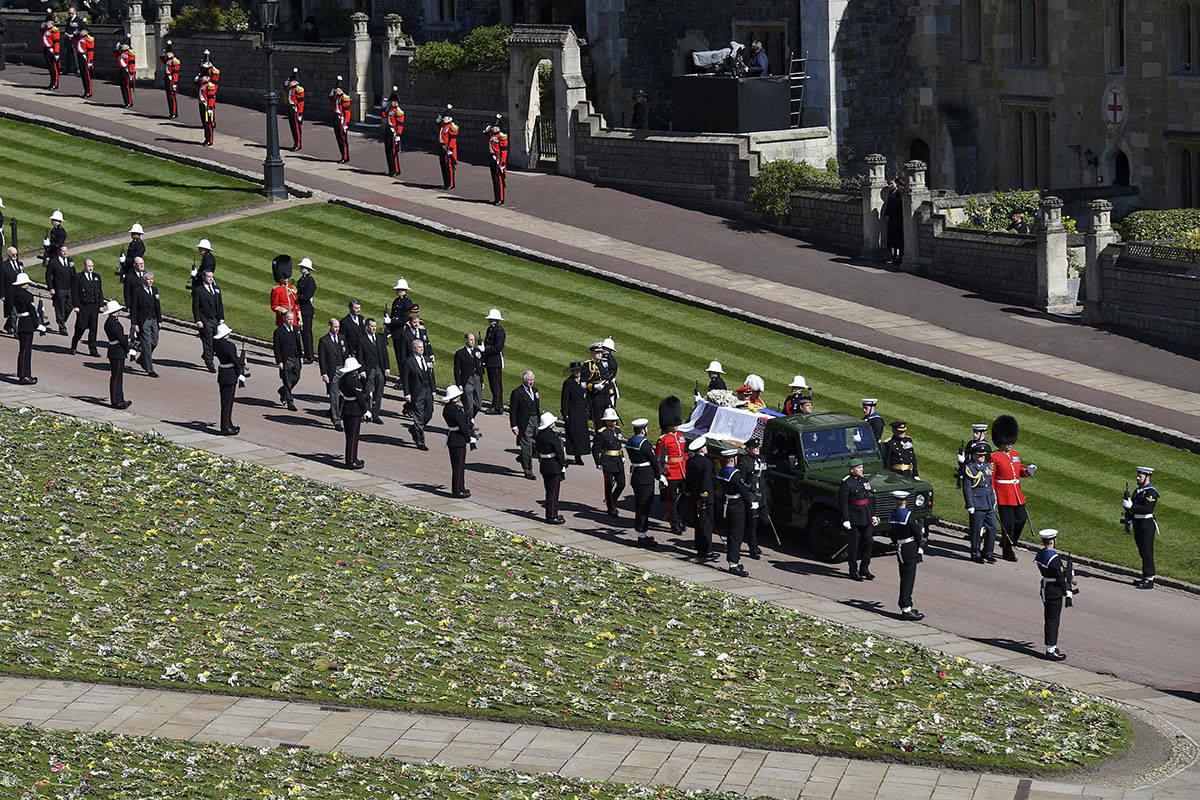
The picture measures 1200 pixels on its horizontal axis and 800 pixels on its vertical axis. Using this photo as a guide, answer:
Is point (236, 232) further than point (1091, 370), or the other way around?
point (236, 232)

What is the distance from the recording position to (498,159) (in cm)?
4509

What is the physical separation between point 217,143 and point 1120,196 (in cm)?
2449

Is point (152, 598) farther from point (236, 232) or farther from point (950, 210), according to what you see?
point (950, 210)

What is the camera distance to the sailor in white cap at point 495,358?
31969 mm

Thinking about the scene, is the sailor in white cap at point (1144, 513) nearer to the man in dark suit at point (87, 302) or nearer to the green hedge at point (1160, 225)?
the green hedge at point (1160, 225)

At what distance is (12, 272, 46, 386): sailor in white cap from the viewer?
32.3 metres

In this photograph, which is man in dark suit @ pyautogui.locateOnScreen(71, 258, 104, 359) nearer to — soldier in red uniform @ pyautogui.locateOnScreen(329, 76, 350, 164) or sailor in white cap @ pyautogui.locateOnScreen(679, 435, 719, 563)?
sailor in white cap @ pyautogui.locateOnScreen(679, 435, 719, 563)

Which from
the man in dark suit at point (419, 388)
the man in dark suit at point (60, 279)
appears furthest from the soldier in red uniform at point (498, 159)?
the man in dark suit at point (419, 388)

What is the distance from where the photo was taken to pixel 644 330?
36.9m

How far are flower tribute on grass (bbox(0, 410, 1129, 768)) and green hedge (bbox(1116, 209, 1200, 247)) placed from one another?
19.4m

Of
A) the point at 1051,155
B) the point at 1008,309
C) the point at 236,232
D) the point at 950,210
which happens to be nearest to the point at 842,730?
the point at 1008,309

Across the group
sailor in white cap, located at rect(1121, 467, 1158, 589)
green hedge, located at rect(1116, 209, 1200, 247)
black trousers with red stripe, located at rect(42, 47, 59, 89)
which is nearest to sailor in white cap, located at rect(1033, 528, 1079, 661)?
sailor in white cap, located at rect(1121, 467, 1158, 589)

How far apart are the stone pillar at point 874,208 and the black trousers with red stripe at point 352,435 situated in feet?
54.7

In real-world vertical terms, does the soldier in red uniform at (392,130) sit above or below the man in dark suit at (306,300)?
above
